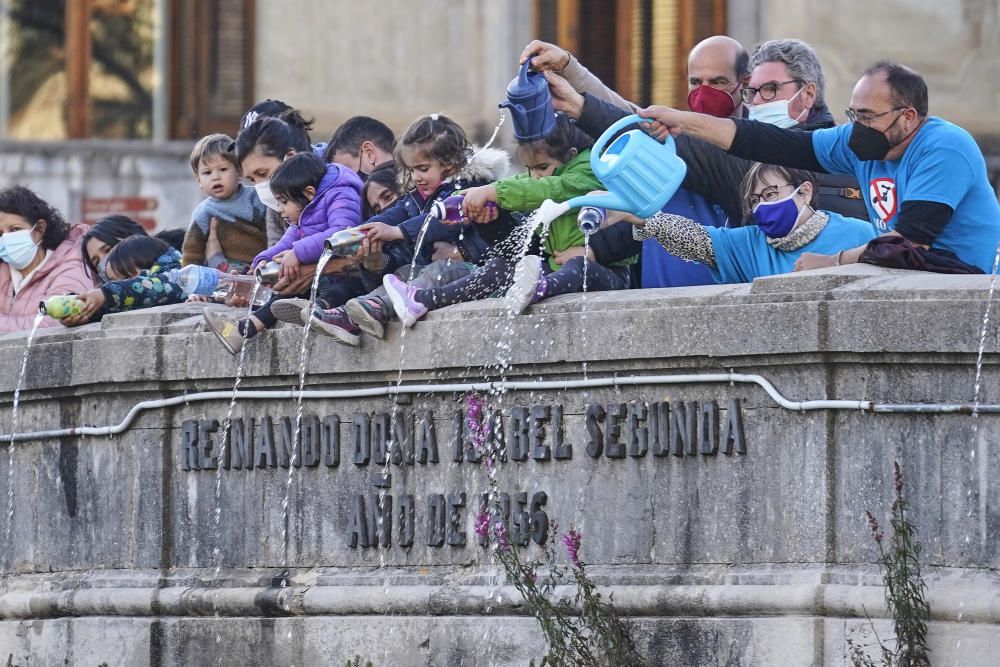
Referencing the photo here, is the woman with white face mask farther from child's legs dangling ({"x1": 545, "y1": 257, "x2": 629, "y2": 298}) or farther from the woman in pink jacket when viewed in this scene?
child's legs dangling ({"x1": 545, "y1": 257, "x2": 629, "y2": 298})

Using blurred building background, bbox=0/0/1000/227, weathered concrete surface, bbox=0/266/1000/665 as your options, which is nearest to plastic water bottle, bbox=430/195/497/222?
weathered concrete surface, bbox=0/266/1000/665

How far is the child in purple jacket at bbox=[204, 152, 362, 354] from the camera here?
36.2 ft

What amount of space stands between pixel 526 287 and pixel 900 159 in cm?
148

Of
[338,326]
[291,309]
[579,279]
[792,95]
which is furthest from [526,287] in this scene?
[792,95]

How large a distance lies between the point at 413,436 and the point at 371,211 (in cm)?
138

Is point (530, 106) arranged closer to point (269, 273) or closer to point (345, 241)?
point (345, 241)

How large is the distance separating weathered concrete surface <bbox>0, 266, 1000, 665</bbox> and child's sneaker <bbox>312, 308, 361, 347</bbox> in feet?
0.26

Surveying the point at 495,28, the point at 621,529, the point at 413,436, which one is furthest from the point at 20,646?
the point at 495,28

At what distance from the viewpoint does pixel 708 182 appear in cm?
1084

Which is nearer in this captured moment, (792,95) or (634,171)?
(634,171)

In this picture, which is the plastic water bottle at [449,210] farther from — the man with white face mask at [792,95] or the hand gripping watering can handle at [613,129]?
the man with white face mask at [792,95]

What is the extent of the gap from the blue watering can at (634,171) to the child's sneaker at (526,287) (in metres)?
0.32

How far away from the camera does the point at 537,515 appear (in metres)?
10.1

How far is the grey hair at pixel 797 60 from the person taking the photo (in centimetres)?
1092
